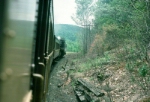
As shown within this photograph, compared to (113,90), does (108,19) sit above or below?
above

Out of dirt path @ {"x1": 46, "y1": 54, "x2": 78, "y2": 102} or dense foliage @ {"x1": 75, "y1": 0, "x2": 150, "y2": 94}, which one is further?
dirt path @ {"x1": 46, "y1": 54, "x2": 78, "y2": 102}

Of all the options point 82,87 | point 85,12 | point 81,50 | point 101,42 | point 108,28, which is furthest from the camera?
point 85,12

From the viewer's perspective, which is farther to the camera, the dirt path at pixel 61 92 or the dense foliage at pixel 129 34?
the dirt path at pixel 61 92

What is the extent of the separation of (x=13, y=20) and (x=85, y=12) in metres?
27.7

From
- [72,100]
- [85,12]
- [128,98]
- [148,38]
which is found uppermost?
[85,12]

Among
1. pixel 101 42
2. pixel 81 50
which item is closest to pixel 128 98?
pixel 101 42

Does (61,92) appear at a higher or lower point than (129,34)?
lower

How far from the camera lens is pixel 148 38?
812 cm

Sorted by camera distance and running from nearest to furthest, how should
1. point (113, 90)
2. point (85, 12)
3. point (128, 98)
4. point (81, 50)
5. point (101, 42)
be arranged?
1. point (128, 98)
2. point (113, 90)
3. point (101, 42)
4. point (81, 50)
5. point (85, 12)

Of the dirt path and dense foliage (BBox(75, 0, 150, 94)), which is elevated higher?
dense foliage (BBox(75, 0, 150, 94))

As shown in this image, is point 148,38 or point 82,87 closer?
point 148,38

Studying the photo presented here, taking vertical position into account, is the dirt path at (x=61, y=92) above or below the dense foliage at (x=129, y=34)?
below

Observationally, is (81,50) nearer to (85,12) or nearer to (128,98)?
(85,12)

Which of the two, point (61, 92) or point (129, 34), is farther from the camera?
point (129, 34)
